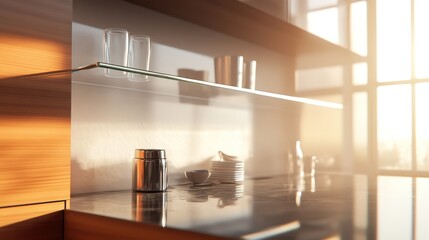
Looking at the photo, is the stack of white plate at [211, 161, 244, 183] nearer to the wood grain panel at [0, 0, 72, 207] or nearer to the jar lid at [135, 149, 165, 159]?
the jar lid at [135, 149, 165, 159]

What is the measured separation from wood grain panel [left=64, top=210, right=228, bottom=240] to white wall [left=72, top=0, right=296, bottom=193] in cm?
37

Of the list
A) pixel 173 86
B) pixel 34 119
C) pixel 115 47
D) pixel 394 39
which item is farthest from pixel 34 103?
pixel 394 39

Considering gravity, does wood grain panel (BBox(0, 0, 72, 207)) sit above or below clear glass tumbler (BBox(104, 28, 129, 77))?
below

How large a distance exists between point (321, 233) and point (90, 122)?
931 mm

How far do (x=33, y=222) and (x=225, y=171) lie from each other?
1.00 metres

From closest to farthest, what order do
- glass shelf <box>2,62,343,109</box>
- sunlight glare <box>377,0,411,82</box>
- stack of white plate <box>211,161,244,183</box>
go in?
1. glass shelf <box>2,62,343,109</box>
2. stack of white plate <box>211,161,244,183</box>
3. sunlight glare <box>377,0,411,82</box>

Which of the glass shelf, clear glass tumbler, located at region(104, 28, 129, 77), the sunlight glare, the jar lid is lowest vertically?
the jar lid

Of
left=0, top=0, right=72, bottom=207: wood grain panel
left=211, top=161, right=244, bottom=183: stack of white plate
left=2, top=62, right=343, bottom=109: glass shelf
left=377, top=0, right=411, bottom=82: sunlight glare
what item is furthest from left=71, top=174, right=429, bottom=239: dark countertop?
left=377, top=0, right=411, bottom=82: sunlight glare

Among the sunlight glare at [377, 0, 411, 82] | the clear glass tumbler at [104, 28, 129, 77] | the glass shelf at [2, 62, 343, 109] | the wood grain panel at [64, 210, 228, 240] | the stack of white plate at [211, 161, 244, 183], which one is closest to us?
the wood grain panel at [64, 210, 228, 240]

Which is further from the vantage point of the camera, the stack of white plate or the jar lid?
the stack of white plate

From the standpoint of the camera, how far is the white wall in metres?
1.48

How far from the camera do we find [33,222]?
3.45 ft

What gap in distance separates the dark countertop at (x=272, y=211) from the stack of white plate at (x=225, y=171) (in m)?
0.26

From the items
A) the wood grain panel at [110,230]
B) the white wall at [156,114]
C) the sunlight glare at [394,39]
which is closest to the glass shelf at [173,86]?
the white wall at [156,114]
